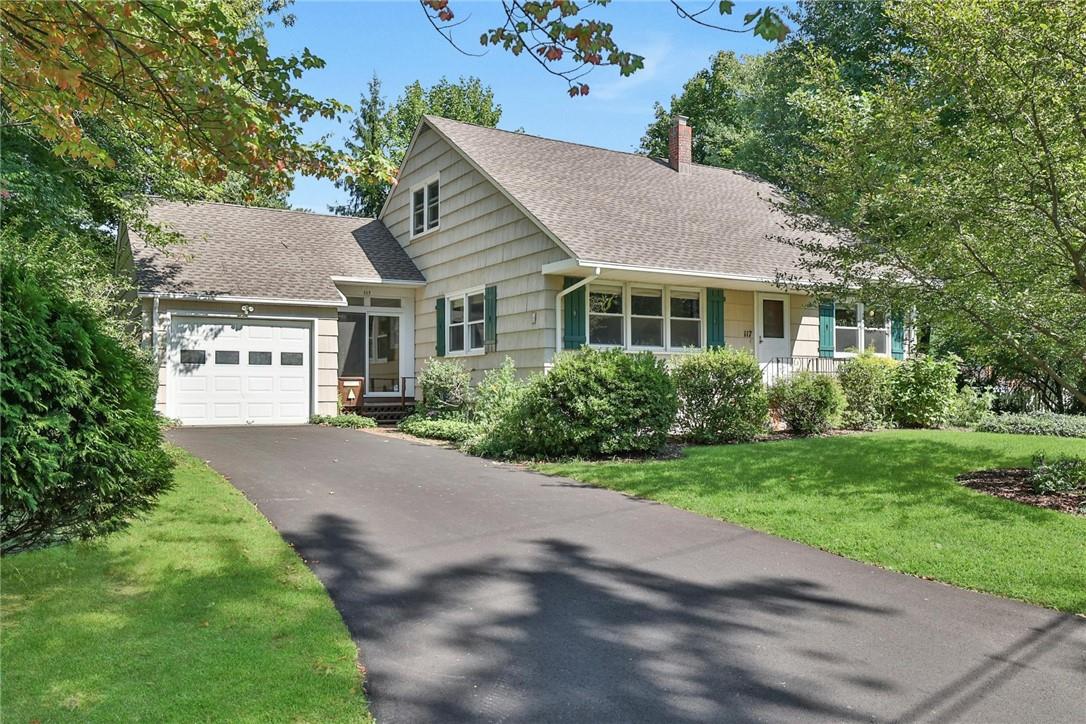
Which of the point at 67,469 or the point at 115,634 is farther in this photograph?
the point at 67,469

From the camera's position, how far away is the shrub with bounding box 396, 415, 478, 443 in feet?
42.4

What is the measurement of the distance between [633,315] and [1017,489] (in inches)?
319

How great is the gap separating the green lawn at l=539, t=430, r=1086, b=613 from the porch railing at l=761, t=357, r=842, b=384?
441 cm

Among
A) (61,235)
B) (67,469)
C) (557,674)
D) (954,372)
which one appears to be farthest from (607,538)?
(61,235)

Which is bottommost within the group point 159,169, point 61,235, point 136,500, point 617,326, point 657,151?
point 136,500

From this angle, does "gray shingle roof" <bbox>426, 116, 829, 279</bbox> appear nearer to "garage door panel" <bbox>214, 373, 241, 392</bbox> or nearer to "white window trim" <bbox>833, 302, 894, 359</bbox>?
"white window trim" <bbox>833, 302, 894, 359</bbox>

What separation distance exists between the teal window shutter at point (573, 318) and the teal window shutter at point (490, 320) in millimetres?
2132

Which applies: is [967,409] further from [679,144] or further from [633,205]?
[679,144]

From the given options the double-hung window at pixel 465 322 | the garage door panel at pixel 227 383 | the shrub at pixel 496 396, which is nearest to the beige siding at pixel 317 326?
the garage door panel at pixel 227 383

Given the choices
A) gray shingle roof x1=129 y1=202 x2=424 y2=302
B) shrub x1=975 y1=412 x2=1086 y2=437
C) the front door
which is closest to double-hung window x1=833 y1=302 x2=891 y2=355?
the front door

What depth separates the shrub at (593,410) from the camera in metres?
10.4

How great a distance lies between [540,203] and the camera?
587 inches

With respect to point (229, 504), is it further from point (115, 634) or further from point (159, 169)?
point (159, 169)

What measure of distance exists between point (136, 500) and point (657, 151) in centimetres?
3521
